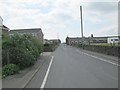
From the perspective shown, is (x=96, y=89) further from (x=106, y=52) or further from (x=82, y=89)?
(x=106, y=52)

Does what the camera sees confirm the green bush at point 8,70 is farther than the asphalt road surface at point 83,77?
Yes

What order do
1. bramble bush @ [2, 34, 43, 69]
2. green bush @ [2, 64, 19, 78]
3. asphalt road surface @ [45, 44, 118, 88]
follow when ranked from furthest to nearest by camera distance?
bramble bush @ [2, 34, 43, 69], green bush @ [2, 64, 19, 78], asphalt road surface @ [45, 44, 118, 88]

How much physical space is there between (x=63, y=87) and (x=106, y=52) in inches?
974

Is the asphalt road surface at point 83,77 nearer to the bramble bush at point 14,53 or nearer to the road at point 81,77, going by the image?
the road at point 81,77

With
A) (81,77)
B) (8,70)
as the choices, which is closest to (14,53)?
(8,70)

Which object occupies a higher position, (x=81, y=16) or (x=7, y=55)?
(x=81, y=16)

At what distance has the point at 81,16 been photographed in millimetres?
64500

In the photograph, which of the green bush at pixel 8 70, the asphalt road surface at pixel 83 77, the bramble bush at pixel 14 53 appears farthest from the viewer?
the bramble bush at pixel 14 53

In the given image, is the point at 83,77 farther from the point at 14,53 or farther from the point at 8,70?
the point at 14,53

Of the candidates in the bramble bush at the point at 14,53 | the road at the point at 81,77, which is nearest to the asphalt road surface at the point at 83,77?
the road at the point at 81,77

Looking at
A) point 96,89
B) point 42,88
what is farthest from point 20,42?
point 96,89

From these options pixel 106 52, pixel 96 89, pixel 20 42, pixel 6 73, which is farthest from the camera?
pixel 106 52

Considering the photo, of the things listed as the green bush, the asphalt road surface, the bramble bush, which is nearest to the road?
the asphalt road surface

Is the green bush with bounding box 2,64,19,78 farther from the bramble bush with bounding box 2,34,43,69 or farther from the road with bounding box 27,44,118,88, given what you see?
the bramble bush with bounding box 2,34,43,69
